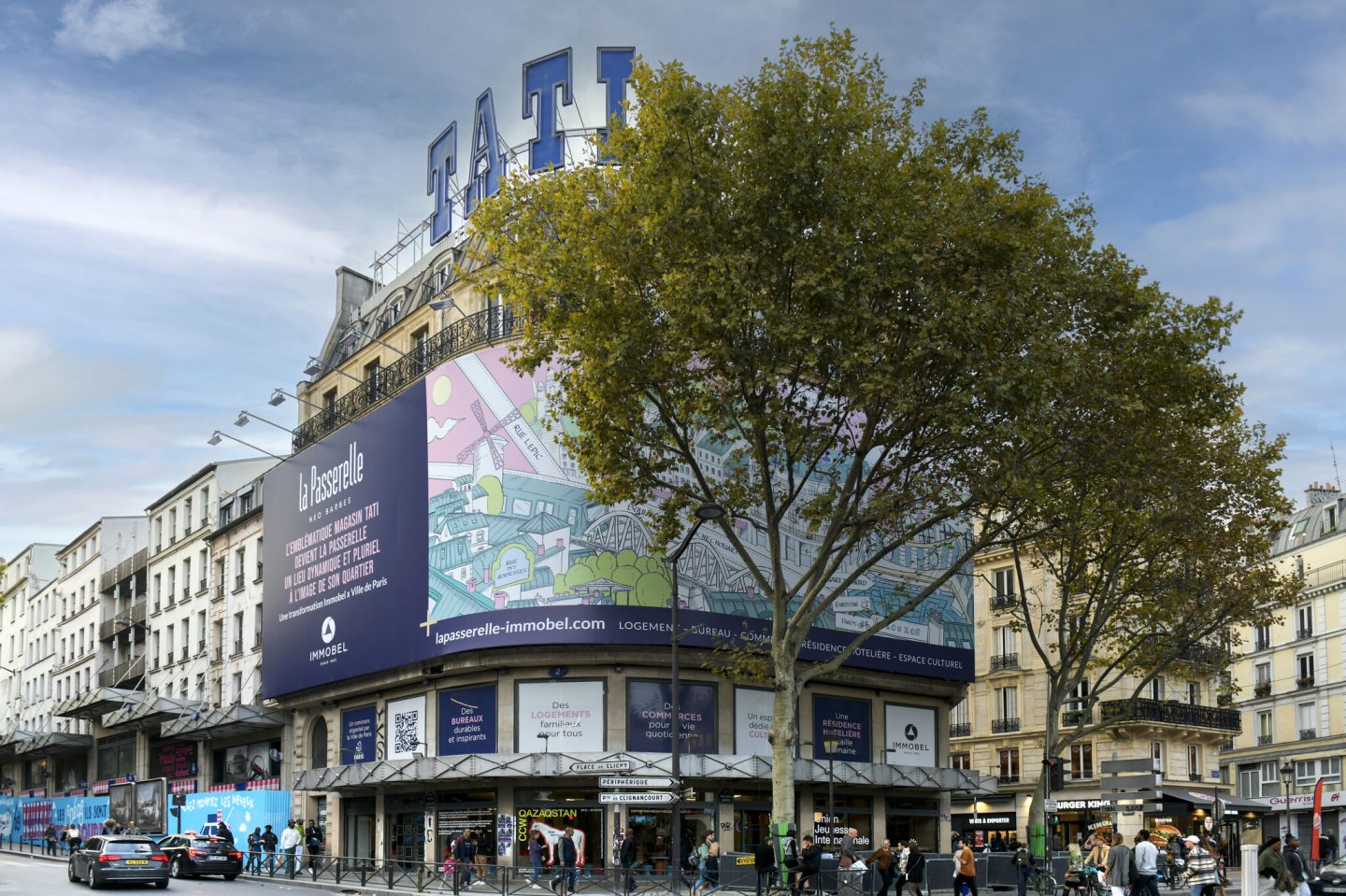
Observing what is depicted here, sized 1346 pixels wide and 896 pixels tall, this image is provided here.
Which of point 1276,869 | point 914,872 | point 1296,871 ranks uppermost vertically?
point 1276,869

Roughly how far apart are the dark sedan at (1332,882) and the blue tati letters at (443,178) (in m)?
34.9

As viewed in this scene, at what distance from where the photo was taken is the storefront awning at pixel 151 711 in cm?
5984

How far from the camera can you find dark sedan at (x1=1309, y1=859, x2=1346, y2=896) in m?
32.6

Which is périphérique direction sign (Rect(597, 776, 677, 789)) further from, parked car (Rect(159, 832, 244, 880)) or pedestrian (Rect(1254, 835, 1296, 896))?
parked car (Rect(159, 832, 244, 880))

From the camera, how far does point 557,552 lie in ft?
137

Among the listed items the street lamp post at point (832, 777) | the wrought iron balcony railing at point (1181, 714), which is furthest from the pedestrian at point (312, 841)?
the wrought iron balcony railing at point (1181, 714)

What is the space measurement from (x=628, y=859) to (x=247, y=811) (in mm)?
20197

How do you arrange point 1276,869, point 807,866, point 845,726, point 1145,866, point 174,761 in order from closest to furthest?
1. point 1276,869
2. point 1145,866
3. point 807,866
4. point 845,726
5. point 174,761

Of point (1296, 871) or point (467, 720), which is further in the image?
point (467, 720)

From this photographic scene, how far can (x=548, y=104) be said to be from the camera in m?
47.6

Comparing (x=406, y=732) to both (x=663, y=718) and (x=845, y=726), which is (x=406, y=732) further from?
(x=845, y=726)

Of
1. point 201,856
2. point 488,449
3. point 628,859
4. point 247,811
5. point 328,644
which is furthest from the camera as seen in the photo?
point 247,811

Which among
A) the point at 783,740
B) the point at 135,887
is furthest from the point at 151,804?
the point at 783,740

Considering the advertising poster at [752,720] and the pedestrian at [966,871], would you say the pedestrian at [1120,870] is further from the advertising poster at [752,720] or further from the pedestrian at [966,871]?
the advertising poster at [752,720]
